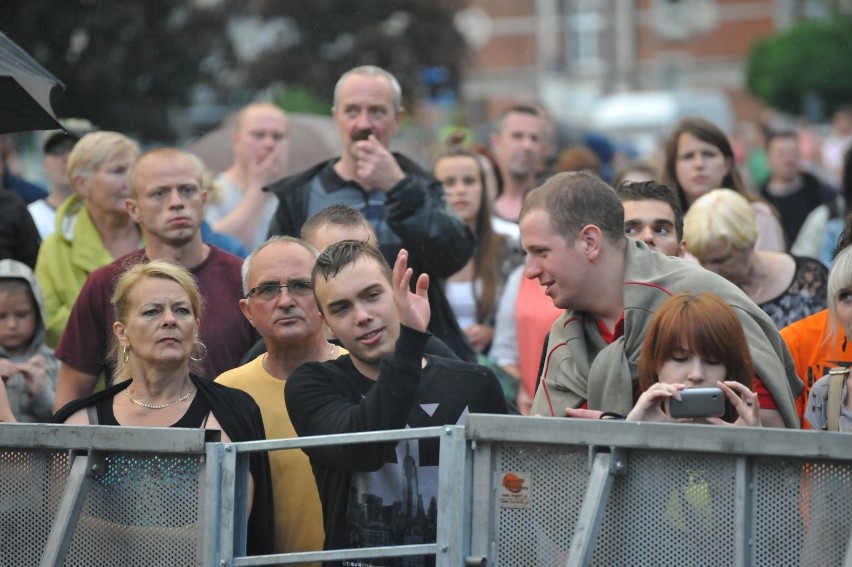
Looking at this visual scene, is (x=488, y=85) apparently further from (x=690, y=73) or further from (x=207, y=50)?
(x=207, y=50)

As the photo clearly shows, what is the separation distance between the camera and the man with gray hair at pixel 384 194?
6.78m

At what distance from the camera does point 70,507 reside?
4.50 meters

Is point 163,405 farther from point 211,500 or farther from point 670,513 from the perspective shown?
point 670,513

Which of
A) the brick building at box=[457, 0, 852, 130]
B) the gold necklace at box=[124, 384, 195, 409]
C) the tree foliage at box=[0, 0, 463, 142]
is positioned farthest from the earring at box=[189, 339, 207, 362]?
the brick building at box=[457, 0, 852, 130]

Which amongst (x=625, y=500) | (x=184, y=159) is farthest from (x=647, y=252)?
(x=184, y=159)

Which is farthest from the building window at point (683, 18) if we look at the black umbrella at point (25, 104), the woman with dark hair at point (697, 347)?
the woman with dark hair at point (697, 347)

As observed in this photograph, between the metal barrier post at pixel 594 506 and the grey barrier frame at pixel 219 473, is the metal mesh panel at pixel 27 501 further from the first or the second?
the metal barrier post at pixel 594 506

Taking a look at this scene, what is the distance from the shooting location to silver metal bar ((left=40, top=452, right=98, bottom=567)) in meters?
4.50

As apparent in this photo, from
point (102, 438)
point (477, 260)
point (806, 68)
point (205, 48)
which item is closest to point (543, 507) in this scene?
point (102, 438)

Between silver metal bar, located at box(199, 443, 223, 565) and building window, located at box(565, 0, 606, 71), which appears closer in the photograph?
silver metal bar, located at box(199, 443, 223, 565)

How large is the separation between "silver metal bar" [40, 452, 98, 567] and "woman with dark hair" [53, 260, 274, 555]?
0.58 metres

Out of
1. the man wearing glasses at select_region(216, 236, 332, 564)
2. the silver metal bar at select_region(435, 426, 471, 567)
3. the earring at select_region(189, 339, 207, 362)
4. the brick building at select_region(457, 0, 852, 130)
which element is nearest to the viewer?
the silver metal bar at select_region(435, 426, 471, 567)

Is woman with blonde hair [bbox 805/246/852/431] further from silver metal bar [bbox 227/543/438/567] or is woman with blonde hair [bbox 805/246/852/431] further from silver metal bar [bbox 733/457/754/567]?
silver metal bar [bbox 227/543/438/567]

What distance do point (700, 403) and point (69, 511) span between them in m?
1.84
